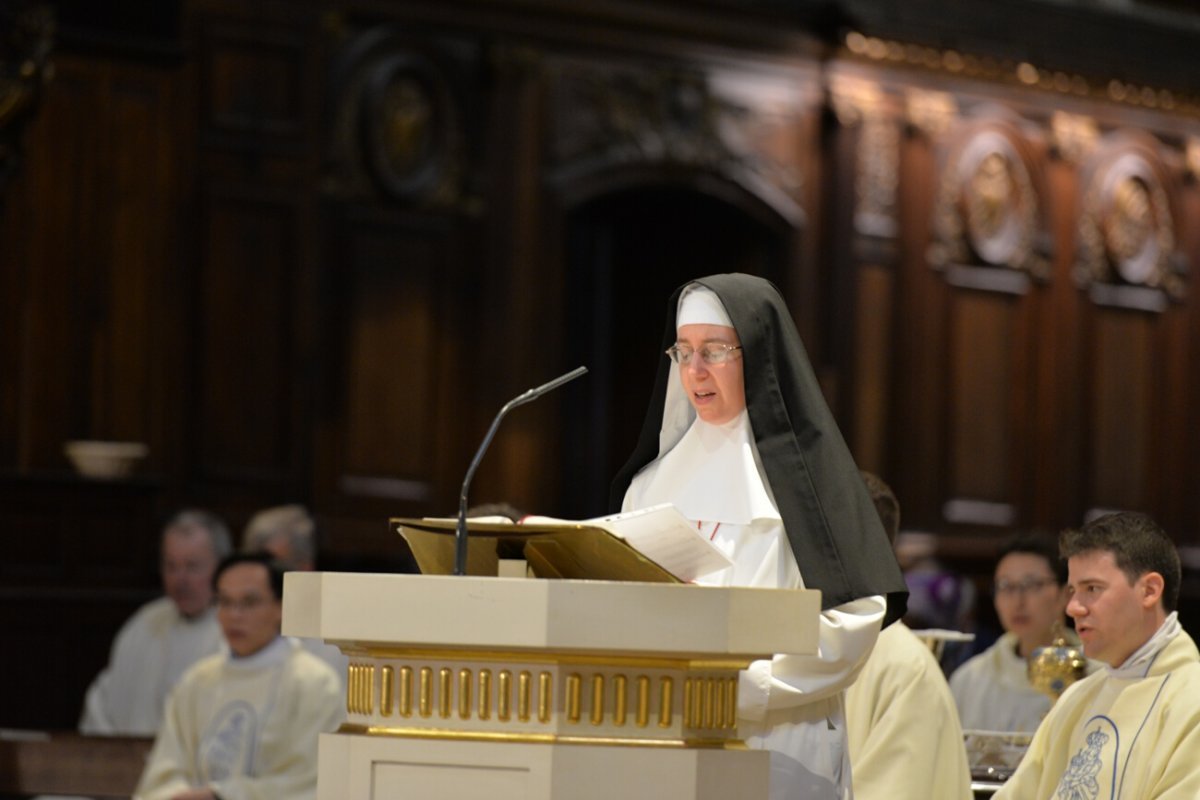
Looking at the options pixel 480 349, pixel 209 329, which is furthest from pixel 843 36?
pixel 209 329

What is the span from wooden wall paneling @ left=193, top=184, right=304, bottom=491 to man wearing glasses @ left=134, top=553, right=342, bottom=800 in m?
3.23

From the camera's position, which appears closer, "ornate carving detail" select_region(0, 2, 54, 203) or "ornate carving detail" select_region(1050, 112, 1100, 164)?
"ornate carving detail" select_region(0, 2, 54, 203)

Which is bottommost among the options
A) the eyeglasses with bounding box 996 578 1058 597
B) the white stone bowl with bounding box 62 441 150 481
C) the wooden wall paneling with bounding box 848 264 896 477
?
the eyeglasses with bounding box 996 578 1058 597

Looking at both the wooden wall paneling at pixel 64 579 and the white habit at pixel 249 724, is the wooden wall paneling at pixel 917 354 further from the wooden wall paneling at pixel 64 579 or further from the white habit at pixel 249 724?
the white habit at pixel 249 724

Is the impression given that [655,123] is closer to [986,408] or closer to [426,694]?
[986,408]

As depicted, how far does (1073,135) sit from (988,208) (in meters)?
0.88

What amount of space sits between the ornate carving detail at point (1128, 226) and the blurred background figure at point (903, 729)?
939cm

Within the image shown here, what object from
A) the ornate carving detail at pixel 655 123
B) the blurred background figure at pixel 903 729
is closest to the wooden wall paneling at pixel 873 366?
the ornate carving detail at pixel 655 123

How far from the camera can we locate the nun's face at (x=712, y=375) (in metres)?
4.38

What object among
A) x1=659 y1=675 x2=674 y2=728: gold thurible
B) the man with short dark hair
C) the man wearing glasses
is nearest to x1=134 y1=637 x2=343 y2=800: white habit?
the man wearing glasses

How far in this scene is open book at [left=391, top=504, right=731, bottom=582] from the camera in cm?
359

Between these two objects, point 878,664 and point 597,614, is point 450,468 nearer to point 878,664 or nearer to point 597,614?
point 878,664

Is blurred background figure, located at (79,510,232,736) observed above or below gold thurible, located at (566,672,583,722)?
below

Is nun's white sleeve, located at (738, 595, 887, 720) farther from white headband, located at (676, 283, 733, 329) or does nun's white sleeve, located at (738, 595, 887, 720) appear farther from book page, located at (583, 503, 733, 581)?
white headband, located at (676, 283, 733, 329)
